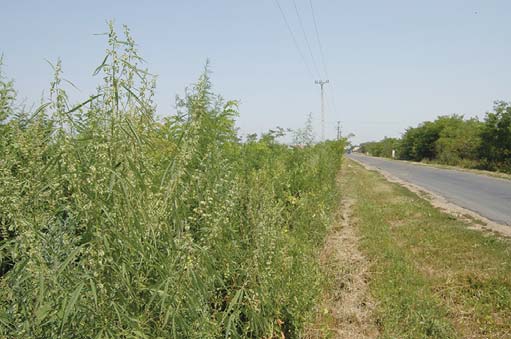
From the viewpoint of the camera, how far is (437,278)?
4848mm

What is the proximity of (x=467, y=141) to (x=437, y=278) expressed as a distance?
3308cm

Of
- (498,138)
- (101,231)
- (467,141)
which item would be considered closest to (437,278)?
(101,231)

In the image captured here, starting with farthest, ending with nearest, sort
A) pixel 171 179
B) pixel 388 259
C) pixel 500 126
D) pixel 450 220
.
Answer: pixel 500 126 → pixel 450 220 → pixel 388 259 → pixel 171 179

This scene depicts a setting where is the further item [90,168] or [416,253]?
[416,253]

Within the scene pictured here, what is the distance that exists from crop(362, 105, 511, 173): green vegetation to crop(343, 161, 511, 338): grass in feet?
74.9

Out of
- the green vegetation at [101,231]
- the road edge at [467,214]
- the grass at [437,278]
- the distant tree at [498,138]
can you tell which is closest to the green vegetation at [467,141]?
the distant tree at [498,138]

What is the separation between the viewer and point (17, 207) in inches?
60.0

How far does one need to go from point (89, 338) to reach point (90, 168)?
2.58ft

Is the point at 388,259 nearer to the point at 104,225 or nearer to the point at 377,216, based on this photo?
the point at 377,216

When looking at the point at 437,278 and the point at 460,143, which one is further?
the point at 460,143

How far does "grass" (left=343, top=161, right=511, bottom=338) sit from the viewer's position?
145 inches

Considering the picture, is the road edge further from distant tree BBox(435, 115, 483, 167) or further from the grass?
distant tree BBox(435, 115, 483, 167)

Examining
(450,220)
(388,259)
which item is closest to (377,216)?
(450,220)

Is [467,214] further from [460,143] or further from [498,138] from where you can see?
[460,143]
